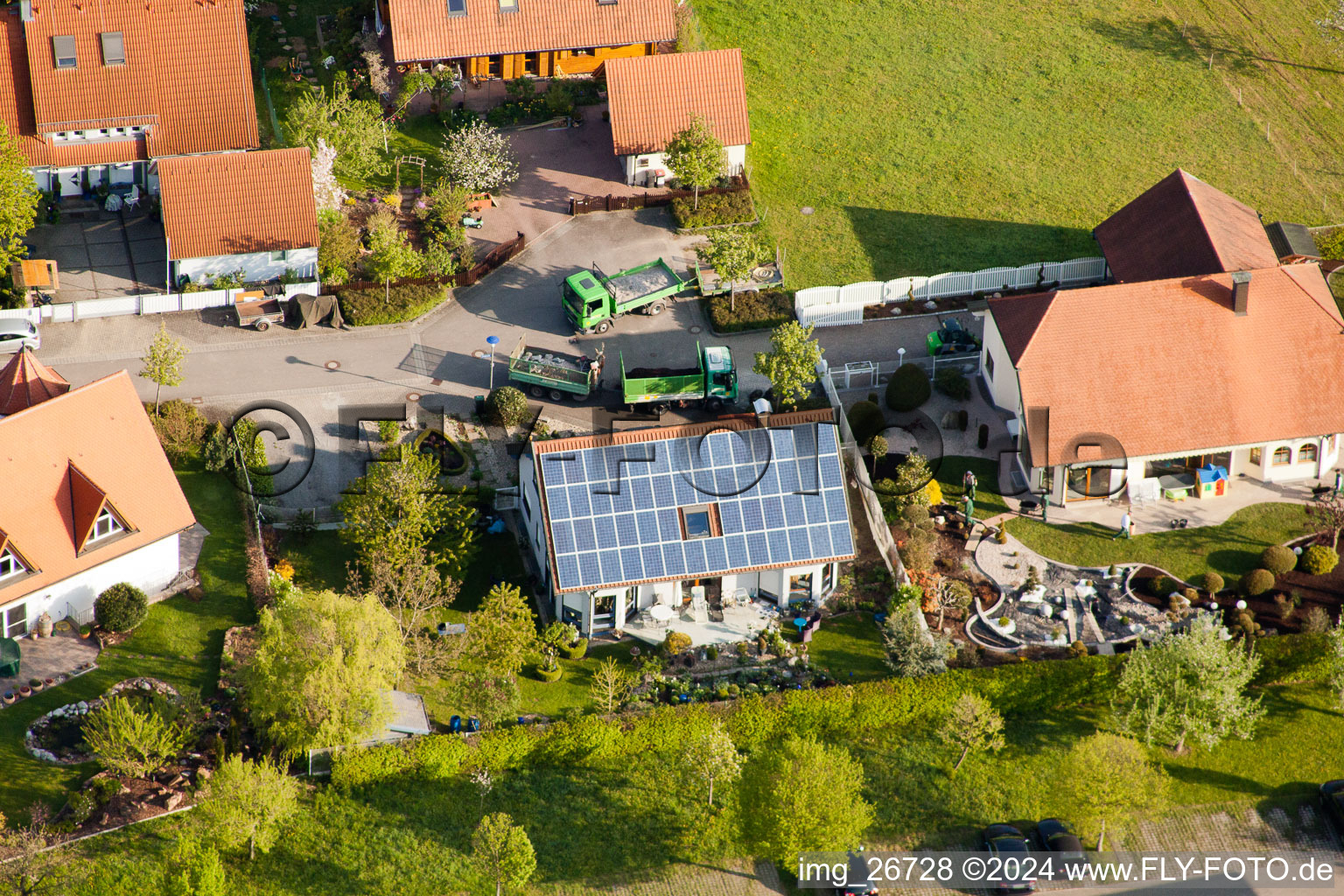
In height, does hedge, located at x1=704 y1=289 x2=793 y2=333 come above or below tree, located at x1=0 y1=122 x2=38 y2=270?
below

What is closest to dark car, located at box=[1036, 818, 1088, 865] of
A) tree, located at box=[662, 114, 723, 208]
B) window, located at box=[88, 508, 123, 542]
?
window, located at box=[88, 508, 123, 542]

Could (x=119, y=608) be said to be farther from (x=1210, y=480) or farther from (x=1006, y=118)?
(x=1006, y=118)

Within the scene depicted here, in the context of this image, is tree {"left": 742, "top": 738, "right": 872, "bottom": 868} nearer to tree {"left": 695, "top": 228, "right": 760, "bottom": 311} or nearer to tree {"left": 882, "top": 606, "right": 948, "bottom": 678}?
tree {"left": 882, "top": 606, "right": 948, "bottom": 678}

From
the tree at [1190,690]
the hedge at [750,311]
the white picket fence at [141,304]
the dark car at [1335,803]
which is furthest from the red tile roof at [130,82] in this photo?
the dark car at [1335,803]

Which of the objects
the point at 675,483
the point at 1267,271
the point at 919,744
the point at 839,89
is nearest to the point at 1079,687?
the point at 919,744

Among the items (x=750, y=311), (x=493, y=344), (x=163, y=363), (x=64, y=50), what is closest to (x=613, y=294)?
(x=750, y=311)

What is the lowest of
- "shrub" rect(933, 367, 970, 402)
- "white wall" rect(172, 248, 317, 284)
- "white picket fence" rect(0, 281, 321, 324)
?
"shrub" rect(933, 367, 970, 402)

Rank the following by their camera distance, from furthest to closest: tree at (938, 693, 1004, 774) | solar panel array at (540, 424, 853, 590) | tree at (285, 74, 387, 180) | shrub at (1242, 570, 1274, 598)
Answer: tree at (285, 74, 387, 180), shrub at (1242, 570, 1274, 598), solar panel array at (540, 424, 853, 590), tree at (938, 693, 1004, 774)

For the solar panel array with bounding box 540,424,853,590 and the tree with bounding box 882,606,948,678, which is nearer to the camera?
the tree with bounding box 882,606,948,678
